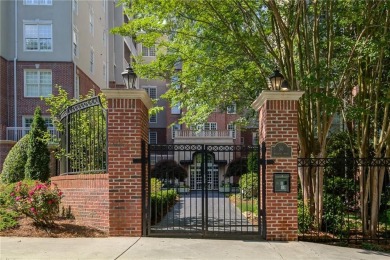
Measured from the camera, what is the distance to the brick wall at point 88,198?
9.36m

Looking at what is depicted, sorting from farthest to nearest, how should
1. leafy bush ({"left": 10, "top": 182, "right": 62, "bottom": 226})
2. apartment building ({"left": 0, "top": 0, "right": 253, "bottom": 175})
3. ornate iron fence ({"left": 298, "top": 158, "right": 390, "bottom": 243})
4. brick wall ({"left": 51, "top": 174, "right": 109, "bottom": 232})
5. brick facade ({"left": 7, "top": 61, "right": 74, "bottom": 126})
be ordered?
brick facade ({"left": 7, "top": 61, "right": 74, "bottom": 126}), apartment building ({"left": 0, "top": 0, "right": 253, "bottom": 175}), ornate iron fence ({"left": 298, "top": 158, "right": 390, "bottom": 243}), leafy bush ({"left": 10, "top": 182, "right": 62, "bottom": 226}), brick wall ({"left": 51, "top": 174, "right": 109, "bottom": 232})

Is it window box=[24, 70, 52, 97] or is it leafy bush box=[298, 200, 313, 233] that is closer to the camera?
leafy bush box=[298, 200, 313, 233]

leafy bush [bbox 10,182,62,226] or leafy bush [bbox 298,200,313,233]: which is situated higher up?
leafy bush [bbox 10,182,62,226]

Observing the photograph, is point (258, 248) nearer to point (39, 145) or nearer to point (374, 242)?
point (374, 242)

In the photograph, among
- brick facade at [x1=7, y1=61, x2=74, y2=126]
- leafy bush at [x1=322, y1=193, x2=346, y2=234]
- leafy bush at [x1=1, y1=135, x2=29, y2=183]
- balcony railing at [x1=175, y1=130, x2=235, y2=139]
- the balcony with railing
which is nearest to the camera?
leafy bush at [x1=322, y1=193, x2=346, y2=234]

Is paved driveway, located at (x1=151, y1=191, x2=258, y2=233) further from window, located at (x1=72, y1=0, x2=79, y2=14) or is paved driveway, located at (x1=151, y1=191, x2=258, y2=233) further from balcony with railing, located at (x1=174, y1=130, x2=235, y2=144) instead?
balcony with railing, located at (x1=174, y1=130, x2=235, y2=144)

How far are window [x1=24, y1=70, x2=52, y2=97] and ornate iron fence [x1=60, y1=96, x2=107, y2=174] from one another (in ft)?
49.6

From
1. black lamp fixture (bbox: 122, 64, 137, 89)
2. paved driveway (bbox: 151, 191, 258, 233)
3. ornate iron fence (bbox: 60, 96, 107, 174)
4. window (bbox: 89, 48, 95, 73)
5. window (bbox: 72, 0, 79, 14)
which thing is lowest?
paved driveway (bbox: 151, 191, 258, 233)

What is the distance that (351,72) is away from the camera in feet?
38.2

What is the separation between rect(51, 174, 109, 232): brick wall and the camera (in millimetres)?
9359

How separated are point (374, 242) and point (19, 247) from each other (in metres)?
7.67

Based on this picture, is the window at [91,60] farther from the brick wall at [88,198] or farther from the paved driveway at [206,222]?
the brick wall at [88,198]

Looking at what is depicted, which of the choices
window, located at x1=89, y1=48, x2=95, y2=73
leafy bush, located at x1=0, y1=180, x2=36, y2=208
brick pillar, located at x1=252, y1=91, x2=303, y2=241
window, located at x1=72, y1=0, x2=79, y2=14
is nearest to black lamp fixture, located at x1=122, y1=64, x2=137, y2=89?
brick pillar, located at x1=252, y1=91, x2=303, y2=241

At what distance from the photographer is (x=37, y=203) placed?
9.50 meters
